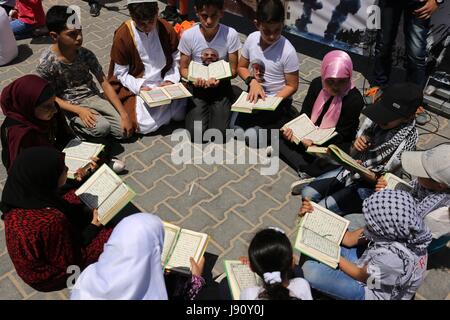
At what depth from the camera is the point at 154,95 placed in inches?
190

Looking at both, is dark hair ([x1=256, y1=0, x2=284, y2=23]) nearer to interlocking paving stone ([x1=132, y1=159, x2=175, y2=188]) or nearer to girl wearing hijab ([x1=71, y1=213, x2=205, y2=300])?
interlocking paving stone ([x1=132, y1=159, x2=175, y2=188])

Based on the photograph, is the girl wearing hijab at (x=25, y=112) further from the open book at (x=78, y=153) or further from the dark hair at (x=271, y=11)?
the dark hair at (x=271, y=11)

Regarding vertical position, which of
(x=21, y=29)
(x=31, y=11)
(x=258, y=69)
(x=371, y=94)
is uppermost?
(x=258, y=69)

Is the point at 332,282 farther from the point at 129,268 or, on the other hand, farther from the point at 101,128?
the point at 101,128

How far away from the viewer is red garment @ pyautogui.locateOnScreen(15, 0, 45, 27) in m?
7.04

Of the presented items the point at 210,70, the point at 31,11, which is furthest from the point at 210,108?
the point at 31,11

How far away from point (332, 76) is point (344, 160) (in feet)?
3.88

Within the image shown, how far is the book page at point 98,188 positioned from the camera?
358 centimetres

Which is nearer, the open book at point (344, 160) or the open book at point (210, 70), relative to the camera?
the open book at point (344, 160)

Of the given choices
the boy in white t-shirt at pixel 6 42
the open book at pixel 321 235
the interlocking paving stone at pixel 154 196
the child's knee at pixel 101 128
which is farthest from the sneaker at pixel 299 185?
the boy in white t-shirt at pixel 6 42

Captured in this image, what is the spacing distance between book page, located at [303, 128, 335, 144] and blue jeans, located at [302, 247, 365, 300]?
1.54 metres

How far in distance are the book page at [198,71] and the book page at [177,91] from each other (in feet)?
0.65

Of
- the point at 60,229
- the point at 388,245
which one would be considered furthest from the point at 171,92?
the point at 388,245
